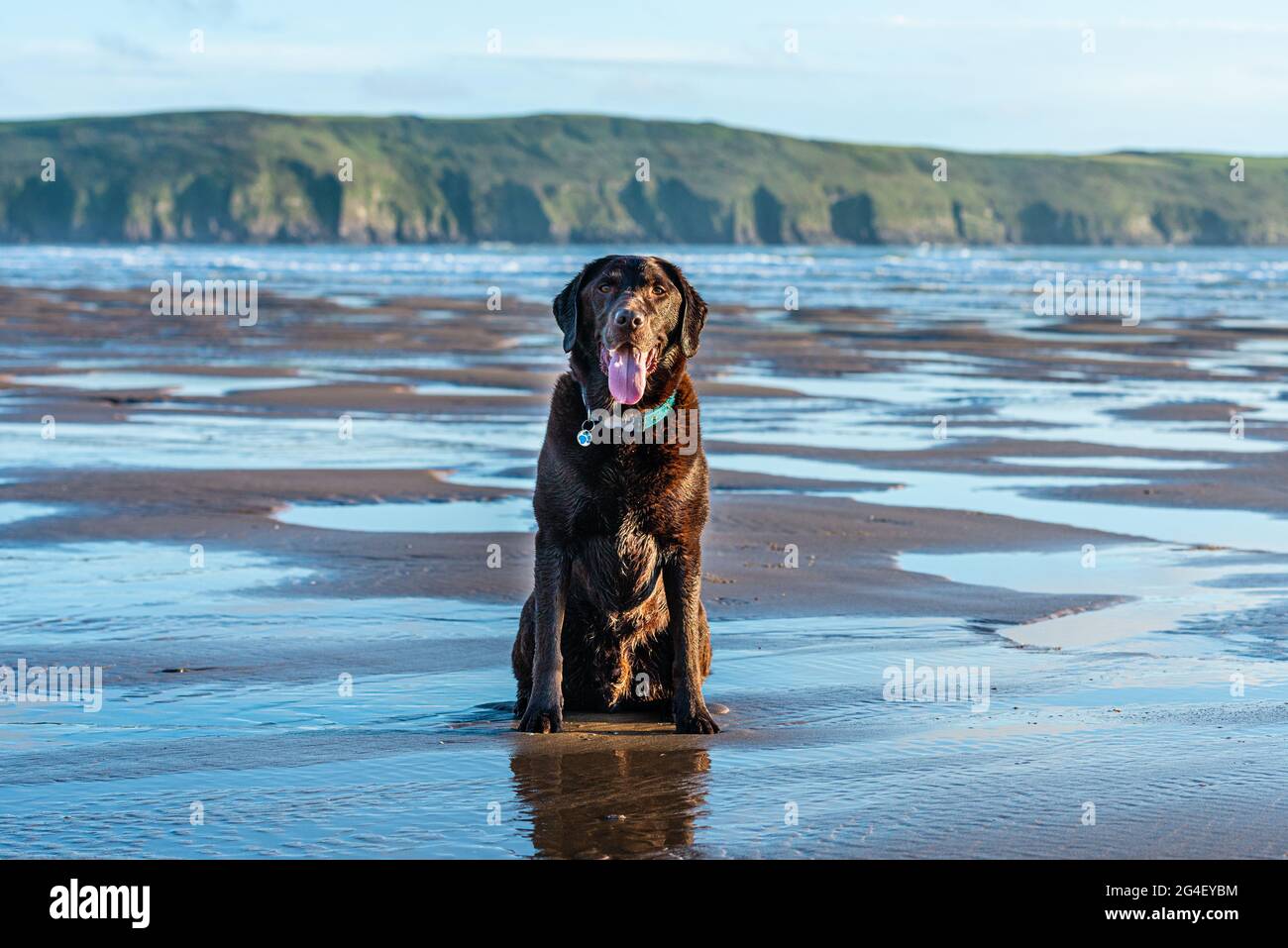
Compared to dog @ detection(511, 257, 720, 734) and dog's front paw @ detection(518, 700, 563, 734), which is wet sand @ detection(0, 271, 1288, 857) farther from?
dog @ detection(511, 257, 720, 734)

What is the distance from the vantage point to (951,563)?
10.3 m

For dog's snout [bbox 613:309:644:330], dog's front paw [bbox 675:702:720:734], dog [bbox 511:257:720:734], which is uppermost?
dog's snout [bbox 613:309:644:330]

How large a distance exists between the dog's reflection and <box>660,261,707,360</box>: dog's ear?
4.92ft

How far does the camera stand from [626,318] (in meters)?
6.27

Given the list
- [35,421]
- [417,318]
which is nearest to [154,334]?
[417,318]

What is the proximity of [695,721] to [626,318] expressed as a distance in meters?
1.48

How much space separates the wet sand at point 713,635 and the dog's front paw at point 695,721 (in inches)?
5.9

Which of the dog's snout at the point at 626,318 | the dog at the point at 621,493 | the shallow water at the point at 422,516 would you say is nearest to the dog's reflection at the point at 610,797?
the dog at the point at 621,493

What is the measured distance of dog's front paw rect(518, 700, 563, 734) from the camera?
21.1 ft

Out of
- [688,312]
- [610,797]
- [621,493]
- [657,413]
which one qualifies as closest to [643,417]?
[657,413]

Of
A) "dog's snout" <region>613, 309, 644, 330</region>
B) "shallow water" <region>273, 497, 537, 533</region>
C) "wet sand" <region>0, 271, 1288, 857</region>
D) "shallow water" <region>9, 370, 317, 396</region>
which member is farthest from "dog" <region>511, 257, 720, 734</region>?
"shallow water" <region>9, 370, 317, 396</region>

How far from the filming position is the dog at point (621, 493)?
21.0 feet
